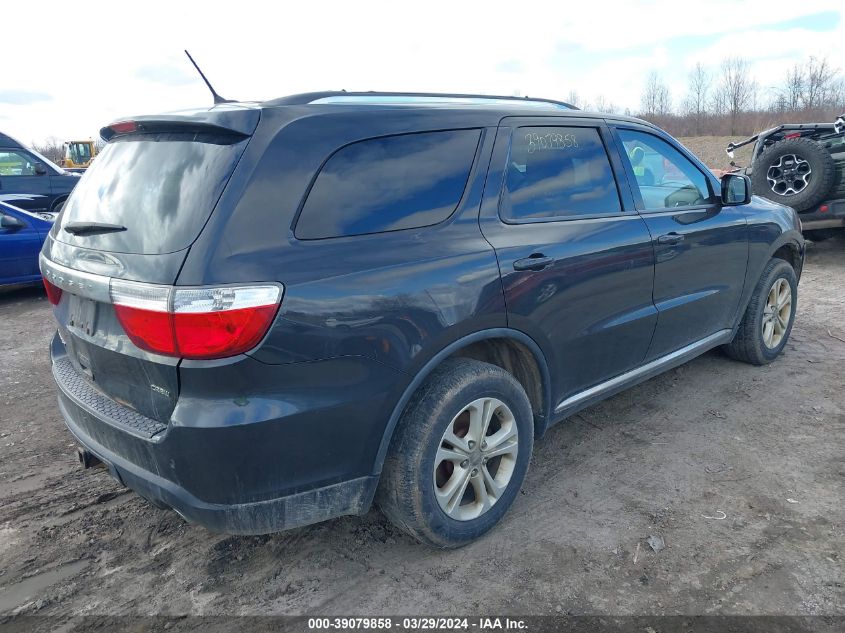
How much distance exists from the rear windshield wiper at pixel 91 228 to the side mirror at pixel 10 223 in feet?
19.4

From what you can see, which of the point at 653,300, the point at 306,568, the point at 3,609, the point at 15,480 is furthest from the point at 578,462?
the point at 15,480

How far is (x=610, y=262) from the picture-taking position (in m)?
3.20

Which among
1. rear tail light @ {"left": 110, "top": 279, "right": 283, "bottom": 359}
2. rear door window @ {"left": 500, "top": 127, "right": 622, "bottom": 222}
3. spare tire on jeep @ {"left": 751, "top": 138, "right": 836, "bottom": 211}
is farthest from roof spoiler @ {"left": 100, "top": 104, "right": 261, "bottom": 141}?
spare tire on jeep @ {"left": 751, "top": 138, "right": 836, "bottom": 211}

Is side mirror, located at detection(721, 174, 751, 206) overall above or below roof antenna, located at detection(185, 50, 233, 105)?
below

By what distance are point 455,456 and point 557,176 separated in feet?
4.86

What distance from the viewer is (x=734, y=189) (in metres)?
4.05

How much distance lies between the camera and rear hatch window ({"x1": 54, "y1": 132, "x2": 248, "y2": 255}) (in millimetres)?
2133

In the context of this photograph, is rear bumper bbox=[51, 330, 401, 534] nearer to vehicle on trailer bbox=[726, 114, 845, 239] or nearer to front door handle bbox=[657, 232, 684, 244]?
front door handle bbox=[657, 232, 684, 244]

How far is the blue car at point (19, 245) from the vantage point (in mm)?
7324

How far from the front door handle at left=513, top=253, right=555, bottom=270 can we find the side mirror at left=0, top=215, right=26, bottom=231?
23.3 feet

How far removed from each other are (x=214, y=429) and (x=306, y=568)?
0.98 metres

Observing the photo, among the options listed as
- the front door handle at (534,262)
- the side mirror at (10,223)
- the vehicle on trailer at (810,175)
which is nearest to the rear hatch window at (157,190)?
the front door handle at (534,262)

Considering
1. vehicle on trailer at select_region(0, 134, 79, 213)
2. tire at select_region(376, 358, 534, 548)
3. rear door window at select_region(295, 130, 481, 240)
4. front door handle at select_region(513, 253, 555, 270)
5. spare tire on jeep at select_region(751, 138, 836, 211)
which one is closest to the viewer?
rear door window at select_region(295, 130, 481, 240)

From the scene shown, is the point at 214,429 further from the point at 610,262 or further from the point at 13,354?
the point at 13,354
